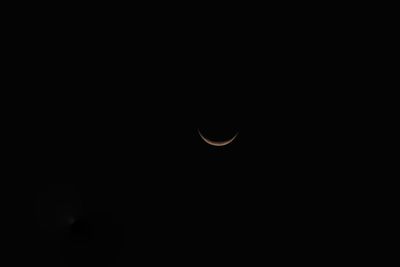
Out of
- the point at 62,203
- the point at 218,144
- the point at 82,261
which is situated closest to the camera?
the point at 82,261

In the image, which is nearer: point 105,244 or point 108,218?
point 105,244

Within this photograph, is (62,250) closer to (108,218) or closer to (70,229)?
(70,229)

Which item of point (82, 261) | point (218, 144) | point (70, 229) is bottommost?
point (82, 261)

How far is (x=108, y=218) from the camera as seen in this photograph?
12719mm

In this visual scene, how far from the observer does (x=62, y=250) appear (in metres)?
11.9

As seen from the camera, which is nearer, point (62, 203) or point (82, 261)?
point (82, 261)

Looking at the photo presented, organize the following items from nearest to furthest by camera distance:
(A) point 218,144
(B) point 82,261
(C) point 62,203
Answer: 1. (B) point 82,261
2. (C) point 62,203
3. (A) point 218,144

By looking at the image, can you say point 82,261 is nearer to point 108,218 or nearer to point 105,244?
point 105,244

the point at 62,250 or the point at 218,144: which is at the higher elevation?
the point at 218,144

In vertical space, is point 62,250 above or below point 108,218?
below

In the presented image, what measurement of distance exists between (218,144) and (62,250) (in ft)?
17.3

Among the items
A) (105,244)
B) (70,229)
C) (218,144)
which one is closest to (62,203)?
(70,229)

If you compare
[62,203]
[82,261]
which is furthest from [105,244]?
[62,203]

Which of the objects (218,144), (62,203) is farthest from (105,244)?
(218,144)
